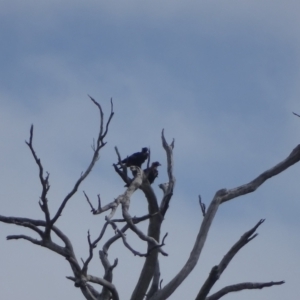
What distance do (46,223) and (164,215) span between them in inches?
65.0

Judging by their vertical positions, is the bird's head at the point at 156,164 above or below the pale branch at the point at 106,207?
above

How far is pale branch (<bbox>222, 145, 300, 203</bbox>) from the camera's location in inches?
344

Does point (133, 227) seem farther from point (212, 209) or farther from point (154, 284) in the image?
point (154, 284)

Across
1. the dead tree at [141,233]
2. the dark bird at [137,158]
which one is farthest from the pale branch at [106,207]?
the dark bird at [137,158]

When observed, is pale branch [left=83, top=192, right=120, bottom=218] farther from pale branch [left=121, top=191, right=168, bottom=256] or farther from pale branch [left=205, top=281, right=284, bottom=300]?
pale branch [left=205, top=281, right=284, bottom=300]

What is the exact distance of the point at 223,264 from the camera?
794cm

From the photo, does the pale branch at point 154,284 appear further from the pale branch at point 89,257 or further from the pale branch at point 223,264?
the pale branch at point 89,257

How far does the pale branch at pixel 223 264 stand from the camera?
7781mm

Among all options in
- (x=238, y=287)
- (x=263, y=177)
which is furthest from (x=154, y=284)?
(x=263, y=177)

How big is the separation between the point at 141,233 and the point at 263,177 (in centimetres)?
248

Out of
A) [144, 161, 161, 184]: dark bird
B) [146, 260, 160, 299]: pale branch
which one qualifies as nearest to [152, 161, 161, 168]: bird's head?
[144, 161, 161, 184]: dark bird

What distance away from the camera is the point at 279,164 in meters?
8.96

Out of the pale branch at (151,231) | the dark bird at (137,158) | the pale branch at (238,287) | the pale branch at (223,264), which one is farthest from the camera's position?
the dark bird at (137,158)

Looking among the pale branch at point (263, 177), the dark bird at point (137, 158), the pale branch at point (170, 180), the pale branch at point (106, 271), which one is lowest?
the pale branch at point (106, 271)
